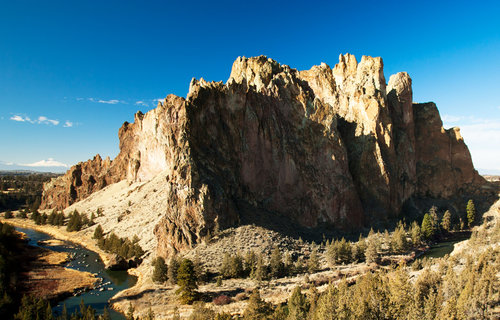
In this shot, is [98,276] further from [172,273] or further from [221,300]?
[221,300]

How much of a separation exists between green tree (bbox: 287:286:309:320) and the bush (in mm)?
11150

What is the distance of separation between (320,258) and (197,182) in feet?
90.4

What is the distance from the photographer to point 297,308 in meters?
26.9

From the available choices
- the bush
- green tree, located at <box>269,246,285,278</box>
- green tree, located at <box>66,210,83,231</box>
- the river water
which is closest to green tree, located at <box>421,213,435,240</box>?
green tree, located at <box>269,246,285,278</box>

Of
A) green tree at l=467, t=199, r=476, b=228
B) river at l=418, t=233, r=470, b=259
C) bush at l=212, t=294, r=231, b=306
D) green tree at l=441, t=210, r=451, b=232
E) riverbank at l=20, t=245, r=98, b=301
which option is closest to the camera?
bush at l=212, t=294, r=231, b=306

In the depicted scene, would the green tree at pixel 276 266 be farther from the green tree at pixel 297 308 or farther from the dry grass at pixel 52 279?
the dry grass at pixel 52 279

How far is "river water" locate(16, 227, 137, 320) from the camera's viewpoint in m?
39.8

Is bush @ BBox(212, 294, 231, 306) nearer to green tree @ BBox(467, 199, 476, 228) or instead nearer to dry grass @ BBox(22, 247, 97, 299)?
dry grass @ BBox(22, 247, 97, 299)

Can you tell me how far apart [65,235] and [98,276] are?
42344mm

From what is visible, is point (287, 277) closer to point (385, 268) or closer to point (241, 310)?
point (241, 310)

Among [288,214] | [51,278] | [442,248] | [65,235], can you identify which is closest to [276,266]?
[288,214]

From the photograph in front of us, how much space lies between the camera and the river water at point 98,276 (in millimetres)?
39844

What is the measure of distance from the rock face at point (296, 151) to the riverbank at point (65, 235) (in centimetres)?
1933

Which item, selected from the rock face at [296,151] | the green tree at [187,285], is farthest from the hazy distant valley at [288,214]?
the rock face at [296,151]
